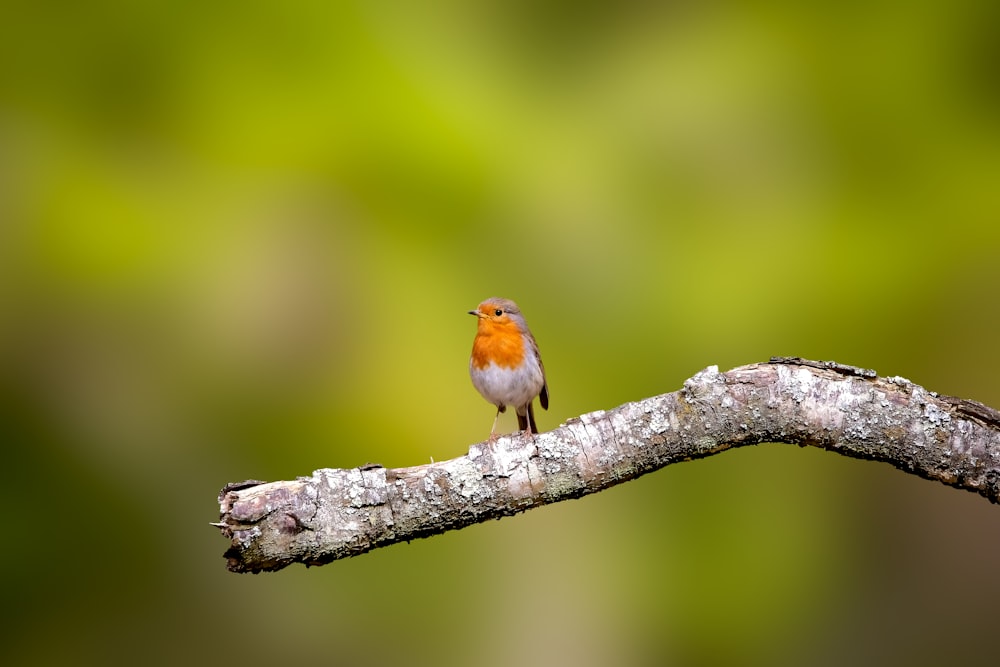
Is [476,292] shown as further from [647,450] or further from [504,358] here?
[647,450]

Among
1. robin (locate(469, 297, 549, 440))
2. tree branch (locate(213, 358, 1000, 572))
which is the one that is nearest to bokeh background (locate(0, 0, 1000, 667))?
robin (locate(469, 297, 549, 440))

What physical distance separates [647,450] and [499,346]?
1.53 m

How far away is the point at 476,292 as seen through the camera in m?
6.32

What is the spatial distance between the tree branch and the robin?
1362mm

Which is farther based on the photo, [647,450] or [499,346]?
[499,346]

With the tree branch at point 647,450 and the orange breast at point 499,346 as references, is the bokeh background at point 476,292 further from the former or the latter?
the tree branch at point 647,450

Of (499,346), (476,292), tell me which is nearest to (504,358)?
(499,346)

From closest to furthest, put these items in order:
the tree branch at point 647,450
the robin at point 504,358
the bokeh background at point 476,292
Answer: the tree branch at point 647,450
the robin at point 504,358
the bokeh background at point 476,292

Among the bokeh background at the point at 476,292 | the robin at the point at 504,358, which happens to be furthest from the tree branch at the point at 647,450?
the bokeh background at the point at 476,292

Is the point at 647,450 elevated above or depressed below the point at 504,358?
below

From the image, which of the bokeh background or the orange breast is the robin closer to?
the orange breast

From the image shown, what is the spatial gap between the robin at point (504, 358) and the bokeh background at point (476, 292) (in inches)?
62.9

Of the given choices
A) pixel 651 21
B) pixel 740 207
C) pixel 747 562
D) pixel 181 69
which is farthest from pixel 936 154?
pixel 181 69

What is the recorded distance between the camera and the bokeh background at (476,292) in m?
6.03
